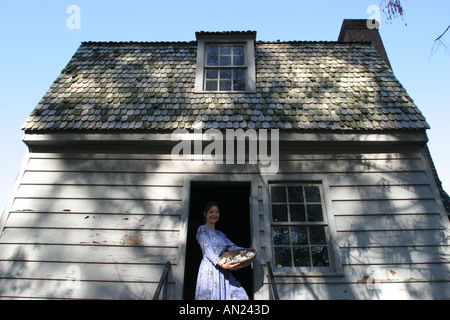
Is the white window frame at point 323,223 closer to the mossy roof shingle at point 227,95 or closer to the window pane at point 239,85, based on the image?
the mossy roof shingle at point 227,95

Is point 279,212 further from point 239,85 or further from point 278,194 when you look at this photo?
point 239,85

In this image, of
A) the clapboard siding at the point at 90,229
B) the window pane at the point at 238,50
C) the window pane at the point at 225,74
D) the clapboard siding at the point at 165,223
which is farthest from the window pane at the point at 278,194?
the window pane at the point at 238,50

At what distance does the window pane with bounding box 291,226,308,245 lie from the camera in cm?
449

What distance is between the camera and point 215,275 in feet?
12.8

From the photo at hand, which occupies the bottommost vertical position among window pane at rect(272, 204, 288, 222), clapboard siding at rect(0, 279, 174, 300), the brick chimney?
clapboard siding at rect(0, 279, 174, 300)

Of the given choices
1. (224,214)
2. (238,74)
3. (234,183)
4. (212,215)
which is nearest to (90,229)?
(212,215)

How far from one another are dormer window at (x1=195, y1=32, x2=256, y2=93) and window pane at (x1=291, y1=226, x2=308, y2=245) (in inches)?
110

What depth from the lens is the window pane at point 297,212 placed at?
182 inches

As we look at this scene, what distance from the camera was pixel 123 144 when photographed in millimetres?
5051

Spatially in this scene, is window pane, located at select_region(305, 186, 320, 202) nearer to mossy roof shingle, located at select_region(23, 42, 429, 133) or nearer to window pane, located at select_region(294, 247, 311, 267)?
window pane, located at select_region(294, 247, 311, 267)

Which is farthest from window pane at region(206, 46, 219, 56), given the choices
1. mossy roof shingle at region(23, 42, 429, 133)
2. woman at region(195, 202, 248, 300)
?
woman at region(195, 202, 248, 300)

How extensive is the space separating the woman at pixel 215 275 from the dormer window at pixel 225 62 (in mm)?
2999
